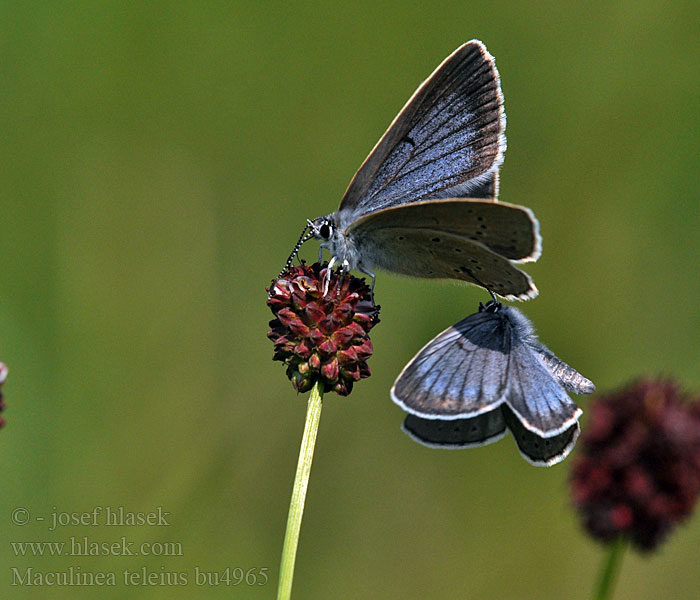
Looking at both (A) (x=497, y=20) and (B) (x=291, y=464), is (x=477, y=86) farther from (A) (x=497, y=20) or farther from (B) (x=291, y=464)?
(A) (x=497, y=20)

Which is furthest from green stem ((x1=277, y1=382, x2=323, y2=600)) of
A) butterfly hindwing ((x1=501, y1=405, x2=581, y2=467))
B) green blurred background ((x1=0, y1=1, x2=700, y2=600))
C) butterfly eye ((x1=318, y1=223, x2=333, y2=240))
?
green blurred background ((x1=0, y1=1, x2=700, y2=600))

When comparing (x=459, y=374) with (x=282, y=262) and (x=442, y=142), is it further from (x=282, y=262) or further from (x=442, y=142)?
(x=282, y=262)

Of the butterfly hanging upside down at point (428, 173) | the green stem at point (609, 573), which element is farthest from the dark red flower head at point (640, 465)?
the butterfly hanging upside down at point (428, 173)

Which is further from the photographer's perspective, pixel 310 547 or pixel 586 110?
pixel 586 110

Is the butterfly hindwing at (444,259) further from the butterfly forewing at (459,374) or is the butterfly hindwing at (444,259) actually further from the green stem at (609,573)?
the green stem at (609,573)

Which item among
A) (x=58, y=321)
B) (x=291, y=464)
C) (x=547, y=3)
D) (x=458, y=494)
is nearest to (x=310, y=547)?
(x=291, y=464)
